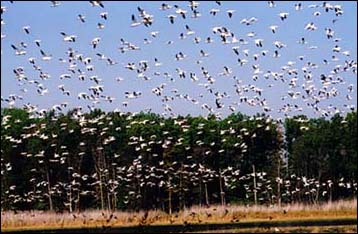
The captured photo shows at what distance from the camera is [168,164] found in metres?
57.5

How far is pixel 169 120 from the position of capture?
6706 cm

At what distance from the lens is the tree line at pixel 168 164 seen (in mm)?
57156

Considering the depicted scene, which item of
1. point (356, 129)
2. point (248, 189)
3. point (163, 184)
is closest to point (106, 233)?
point (163, 184)

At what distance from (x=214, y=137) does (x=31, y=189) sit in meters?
16.9

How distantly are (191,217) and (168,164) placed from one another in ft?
42.8

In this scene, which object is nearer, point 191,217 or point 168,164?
point 191,217

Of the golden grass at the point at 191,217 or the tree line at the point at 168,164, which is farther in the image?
the tree line at the point at 168,164

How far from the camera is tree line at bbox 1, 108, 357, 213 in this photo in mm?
57156

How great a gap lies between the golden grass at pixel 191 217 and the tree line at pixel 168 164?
6.23m

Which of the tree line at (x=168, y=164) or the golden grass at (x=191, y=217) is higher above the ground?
the tree line at (x=168, y=164)

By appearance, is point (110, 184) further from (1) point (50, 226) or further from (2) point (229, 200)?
(1) point (50, 226)

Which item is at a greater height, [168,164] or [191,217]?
[168,164]

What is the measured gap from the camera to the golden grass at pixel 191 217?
41562 mm

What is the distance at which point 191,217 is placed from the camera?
147ft
